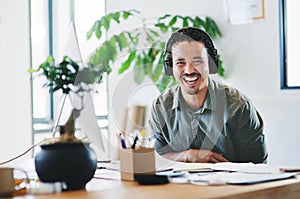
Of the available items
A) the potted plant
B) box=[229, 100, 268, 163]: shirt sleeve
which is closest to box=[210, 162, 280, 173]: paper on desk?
the potted plant

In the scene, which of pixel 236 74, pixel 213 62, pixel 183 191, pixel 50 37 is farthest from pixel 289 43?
pixel 183 191

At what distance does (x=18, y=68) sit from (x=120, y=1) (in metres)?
1.14

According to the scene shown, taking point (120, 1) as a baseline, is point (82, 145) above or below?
below

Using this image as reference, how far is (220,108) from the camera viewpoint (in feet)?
8.41

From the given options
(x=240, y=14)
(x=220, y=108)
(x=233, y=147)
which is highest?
(x=240, y=14)

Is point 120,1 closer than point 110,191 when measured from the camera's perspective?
No

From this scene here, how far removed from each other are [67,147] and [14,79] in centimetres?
271

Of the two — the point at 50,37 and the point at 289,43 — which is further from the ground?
the point at 50,37

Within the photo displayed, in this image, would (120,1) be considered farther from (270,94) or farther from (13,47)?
(270,94)

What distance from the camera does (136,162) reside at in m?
1.64

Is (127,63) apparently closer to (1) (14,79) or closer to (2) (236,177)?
(1) (14,79)

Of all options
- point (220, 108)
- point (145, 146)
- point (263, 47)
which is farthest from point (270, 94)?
point (145, 146)

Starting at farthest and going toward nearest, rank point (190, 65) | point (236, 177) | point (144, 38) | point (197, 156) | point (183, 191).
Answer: point (144, 38) < point (190, 65) < point (197, 156) < point (236, 177) < point (183, 191)

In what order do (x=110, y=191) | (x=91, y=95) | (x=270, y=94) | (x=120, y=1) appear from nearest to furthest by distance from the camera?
(x=110, y=191) → (x=91, y=95) → (x=270, y=94) → (x=120, y=1)
